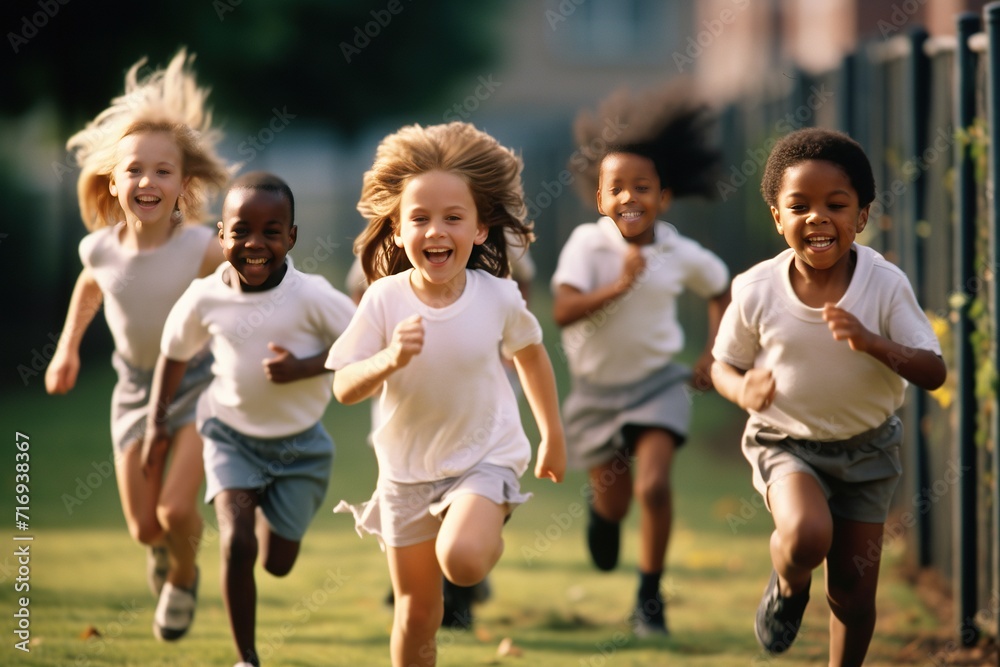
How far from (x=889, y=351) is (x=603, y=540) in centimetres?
326

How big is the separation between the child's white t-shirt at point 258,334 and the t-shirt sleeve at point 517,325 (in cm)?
75

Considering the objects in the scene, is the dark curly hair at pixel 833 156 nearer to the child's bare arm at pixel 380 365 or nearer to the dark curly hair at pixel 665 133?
the dark curly hair at pixel 665 133

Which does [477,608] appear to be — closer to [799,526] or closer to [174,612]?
[174,612]

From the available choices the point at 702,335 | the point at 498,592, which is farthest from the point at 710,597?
the point at 702,335

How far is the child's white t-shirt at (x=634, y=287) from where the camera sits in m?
6.39

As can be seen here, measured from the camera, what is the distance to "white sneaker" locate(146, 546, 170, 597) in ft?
19.1

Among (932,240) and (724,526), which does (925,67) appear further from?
(724,526)

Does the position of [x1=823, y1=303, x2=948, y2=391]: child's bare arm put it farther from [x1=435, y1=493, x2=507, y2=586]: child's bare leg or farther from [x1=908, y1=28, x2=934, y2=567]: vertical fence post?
[x1=908, y1=28, x2=934, y2=567]: vertical fence post

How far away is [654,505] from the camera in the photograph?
20.4 ft

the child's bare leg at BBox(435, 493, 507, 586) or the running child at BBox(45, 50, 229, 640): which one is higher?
the running child at BBox(45, 50, 229, 640)

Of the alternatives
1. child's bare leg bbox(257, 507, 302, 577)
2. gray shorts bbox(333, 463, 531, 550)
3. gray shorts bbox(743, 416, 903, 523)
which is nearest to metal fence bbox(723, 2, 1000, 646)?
gray shorts bbox(743, 416, 903, 523)

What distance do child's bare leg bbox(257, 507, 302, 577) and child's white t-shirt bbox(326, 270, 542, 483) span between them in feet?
2.74

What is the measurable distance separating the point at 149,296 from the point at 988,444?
359 cm

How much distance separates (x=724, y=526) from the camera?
885 cm
